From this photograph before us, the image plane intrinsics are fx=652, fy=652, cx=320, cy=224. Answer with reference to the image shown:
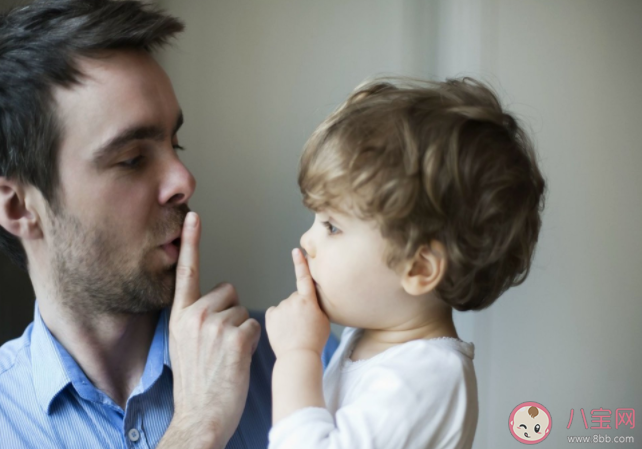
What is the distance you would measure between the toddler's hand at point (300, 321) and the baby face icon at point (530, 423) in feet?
3.64

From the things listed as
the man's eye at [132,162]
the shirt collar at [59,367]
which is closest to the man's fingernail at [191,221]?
the man's eye at [132,162]

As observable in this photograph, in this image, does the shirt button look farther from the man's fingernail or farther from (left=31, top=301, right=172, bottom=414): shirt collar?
the man's fingernail

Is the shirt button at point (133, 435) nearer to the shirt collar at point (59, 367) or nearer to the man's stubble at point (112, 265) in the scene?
the shirt collar at point (59, 367)

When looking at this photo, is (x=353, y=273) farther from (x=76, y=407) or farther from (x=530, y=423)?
(x=530, y=423)

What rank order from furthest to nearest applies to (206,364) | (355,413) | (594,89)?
1. (594,89)
2. (206,364)
3. (355,413)

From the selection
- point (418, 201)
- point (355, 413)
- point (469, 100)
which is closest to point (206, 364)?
point (355, 413)

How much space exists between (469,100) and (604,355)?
1222 millimetres

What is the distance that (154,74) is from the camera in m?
1.28

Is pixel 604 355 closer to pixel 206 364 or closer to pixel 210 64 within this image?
pixel 206 364

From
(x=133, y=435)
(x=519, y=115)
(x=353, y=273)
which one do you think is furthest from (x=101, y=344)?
(x=519, y=115)

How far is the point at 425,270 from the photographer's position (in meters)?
0.98

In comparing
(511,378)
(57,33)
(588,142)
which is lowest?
(511,378)

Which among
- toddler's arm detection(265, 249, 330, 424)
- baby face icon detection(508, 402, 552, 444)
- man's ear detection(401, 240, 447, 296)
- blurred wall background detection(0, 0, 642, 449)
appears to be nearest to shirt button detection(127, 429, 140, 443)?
toddler's arm detection(265, 249, 330, 424)

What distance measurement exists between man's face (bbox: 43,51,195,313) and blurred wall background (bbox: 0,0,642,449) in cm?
55
